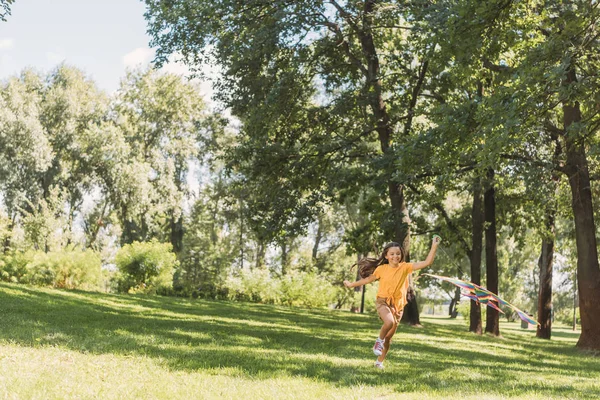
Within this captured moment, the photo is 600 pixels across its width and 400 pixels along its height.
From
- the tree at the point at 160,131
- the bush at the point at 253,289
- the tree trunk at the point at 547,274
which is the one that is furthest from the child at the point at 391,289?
the tree at the point at 160,131

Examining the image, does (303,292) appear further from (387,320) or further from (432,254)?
(432,254)

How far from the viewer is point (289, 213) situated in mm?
18156

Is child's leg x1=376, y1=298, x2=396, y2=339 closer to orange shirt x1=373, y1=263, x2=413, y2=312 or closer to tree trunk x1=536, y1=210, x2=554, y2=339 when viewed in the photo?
orange shirt x1=373, y1=263, x2=413, y2=312

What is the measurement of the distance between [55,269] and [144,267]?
4866 millimetres

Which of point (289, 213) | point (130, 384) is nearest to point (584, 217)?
point (289, 213)

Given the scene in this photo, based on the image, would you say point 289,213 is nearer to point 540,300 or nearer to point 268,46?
point 268,46

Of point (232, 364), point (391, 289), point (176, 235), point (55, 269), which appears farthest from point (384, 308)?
point (176, 235)

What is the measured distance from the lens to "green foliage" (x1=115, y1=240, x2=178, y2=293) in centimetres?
2750

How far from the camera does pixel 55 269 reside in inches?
930

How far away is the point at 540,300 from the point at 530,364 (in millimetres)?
14008

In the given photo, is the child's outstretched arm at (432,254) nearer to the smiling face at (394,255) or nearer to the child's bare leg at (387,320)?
the smiling face at (394,255)

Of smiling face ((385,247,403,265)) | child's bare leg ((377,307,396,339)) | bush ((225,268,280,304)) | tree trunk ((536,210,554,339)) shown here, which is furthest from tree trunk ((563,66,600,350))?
bush ((225,268,280,304))

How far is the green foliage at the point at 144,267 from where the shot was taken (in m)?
27.5

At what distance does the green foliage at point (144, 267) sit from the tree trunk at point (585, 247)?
17984 mm
